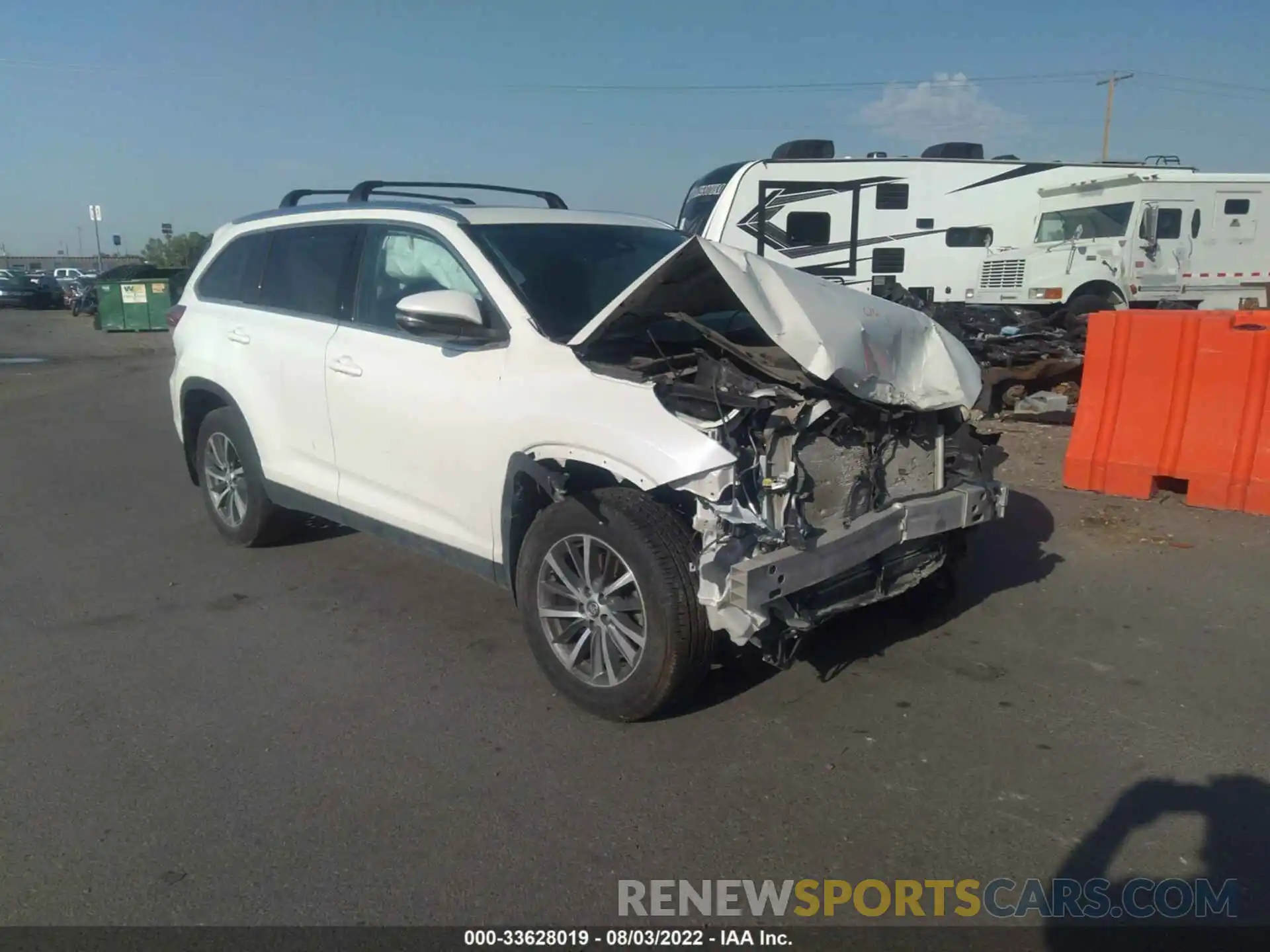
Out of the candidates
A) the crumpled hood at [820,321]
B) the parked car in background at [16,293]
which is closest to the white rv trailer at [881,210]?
the crumpled hood at [820,321]

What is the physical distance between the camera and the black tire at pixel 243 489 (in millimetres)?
5988

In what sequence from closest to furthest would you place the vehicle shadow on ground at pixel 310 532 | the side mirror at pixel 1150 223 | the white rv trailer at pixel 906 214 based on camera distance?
the vehicle shadow on ground at pixel 310 532 < the side mirror at pixel 1150 223 < the white rv trailer at pixel 906 214

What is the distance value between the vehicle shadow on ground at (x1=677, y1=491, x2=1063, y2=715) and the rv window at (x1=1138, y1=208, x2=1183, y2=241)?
11328 mm

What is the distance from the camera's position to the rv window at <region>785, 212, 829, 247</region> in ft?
54.6

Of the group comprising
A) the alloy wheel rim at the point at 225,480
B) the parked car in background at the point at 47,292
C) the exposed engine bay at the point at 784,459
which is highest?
the exposed engine bay at the point at 784,459

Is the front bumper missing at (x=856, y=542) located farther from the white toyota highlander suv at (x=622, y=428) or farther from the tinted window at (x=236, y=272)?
the tinted window at (x=236, y=272)

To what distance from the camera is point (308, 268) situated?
18.5 ft

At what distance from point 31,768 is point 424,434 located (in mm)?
1996

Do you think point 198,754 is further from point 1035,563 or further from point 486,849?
point 1035,563

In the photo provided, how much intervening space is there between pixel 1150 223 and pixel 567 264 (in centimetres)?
1386

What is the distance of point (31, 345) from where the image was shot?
25.5m

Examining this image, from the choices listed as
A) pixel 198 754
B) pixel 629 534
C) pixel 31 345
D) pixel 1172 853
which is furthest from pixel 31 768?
pixel 31 345

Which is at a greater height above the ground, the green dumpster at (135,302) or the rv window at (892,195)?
the rv window at (892,195)

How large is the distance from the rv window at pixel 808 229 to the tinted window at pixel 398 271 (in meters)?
12.4
